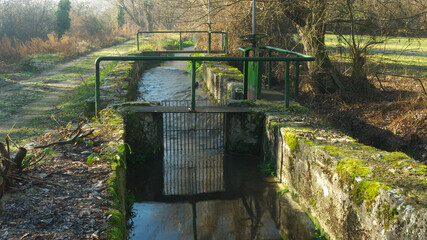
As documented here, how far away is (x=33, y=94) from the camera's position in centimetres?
1220

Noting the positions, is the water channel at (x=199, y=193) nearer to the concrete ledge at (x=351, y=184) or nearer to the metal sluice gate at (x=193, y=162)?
the metal sluice gate at (x=193, y=162)

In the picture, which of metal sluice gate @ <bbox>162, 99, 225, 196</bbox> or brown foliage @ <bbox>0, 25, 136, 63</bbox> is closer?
metal sluice gate @ <bbox>162, 99, 225, 196</bbox>

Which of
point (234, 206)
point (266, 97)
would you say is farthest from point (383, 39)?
point (234, 206)

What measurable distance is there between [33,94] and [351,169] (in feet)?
35.0

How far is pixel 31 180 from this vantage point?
4.22m

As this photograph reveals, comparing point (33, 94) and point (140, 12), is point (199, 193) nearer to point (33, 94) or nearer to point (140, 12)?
point (33, 94)

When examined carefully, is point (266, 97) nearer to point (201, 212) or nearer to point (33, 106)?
point (201, 212)

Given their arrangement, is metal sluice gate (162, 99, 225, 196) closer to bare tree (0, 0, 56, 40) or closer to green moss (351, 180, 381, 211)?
green moss (351, 180, 381, 211)

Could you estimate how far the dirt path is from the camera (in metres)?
9.36

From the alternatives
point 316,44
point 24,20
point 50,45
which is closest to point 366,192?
point 316,44

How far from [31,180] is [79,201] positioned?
71 centimetres

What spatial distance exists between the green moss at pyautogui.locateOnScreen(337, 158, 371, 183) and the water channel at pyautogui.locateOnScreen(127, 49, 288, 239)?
1.17 meters

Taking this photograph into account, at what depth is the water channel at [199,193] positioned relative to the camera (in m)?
4.80

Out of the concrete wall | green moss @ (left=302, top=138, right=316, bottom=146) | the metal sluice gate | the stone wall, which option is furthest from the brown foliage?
green moss @ (left=302, top=138, right=316, bottom=146)
